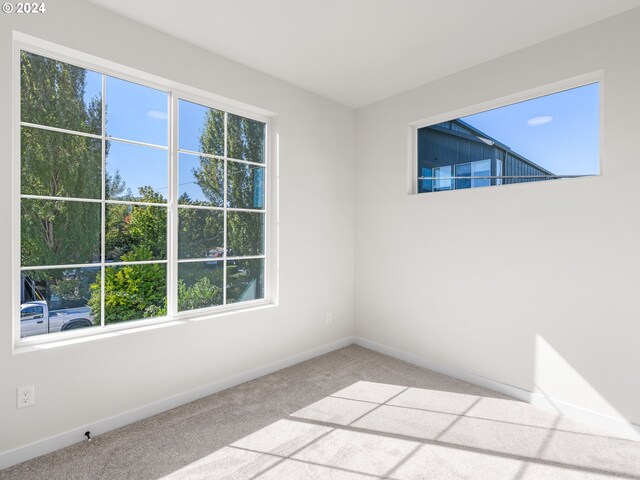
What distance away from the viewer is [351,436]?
2.22 metres

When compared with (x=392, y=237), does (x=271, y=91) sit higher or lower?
higher

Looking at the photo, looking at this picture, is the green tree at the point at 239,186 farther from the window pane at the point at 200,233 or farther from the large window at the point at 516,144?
the large window at the point at 516,144

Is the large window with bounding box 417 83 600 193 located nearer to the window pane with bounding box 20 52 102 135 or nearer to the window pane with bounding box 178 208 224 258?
the window pane with bounding box 178 208 224 258

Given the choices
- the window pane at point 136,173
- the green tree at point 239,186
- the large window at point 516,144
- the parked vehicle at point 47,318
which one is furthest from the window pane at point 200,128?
the large window at point 516,144

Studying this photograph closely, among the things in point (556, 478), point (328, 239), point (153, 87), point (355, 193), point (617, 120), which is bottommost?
point (556, 478)

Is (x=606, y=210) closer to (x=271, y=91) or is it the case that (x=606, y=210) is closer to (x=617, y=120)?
(x=617, y=120)

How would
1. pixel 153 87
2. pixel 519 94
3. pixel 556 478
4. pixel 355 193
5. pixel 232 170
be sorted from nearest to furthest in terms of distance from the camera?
pixel 556 478 < pixel 153 87 < pixel 519 94 < pixel 232 170 < pixel 355 193

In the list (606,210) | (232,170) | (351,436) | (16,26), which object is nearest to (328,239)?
(232,170)

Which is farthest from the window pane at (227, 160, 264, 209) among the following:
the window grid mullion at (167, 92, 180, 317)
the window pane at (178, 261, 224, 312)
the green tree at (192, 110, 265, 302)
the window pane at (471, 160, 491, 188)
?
the window pane at (471, 160, 491, 188)

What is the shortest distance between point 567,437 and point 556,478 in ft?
1.63

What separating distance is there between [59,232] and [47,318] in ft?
1.78

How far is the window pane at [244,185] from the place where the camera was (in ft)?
10.0

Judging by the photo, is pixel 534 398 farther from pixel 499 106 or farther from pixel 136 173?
pixel 136 173

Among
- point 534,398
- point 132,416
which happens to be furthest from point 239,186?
point 534,398
